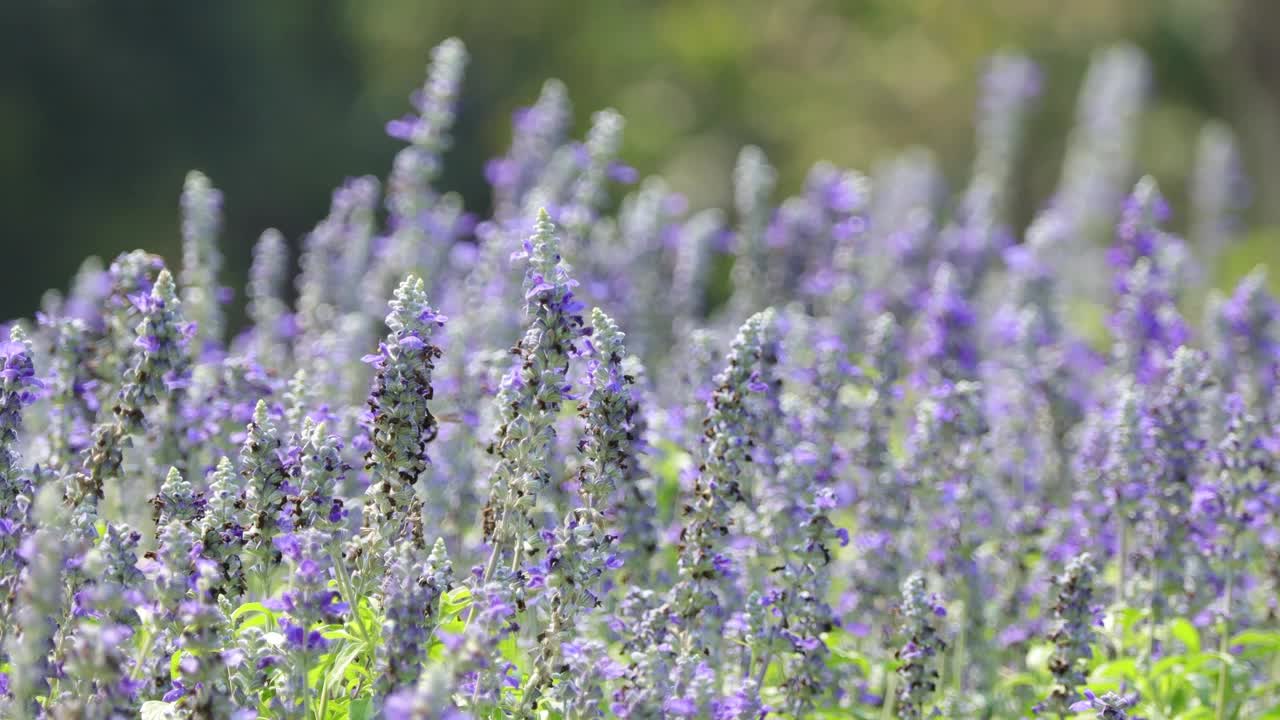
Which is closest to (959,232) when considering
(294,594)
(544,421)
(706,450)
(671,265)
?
(671,265)

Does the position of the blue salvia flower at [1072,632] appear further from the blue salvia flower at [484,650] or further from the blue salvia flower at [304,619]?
the blue salvia flower at [304,619]

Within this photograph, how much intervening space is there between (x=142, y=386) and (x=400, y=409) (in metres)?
0.82

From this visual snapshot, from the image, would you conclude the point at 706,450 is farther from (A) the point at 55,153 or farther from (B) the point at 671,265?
(A) the point at 55,153

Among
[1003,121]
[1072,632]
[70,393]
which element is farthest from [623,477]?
[1003,121]

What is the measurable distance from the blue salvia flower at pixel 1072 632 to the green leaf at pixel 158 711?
2.73m

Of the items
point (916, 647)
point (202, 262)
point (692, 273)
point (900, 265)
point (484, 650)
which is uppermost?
point (900, 265)

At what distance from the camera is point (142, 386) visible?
16.3 feet

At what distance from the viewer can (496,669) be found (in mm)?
4516

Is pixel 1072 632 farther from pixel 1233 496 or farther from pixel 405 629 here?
pixel 405 629

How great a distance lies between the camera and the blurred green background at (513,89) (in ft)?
81.0

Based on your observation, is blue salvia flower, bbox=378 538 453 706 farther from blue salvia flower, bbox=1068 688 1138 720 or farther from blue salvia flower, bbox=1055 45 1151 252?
blue salvia flower, bbox=1055 45 1151 252

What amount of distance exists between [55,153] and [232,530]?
70.9ft

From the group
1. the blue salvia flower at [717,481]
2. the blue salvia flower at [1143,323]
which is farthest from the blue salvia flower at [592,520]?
the blue salvia flower at [1143,323]

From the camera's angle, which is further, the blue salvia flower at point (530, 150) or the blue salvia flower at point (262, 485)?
the blue salvia flower at point (530, 150)
